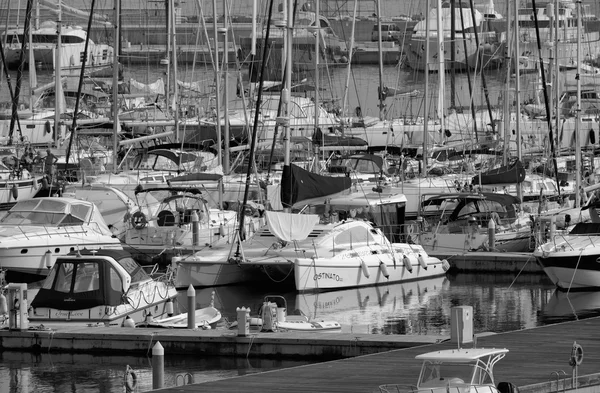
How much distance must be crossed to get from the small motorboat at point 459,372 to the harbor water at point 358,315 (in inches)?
248

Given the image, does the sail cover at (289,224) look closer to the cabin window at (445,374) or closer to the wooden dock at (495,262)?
the wooden dock at (495,262)

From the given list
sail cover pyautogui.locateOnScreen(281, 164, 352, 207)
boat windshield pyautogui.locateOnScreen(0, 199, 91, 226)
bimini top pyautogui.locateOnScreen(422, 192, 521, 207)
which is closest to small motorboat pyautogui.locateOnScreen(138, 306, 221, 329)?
sail cover pyautogui.locateOnScreen(281, 164, 352, 207)

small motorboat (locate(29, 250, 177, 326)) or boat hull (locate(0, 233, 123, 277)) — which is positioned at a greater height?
small motorboat (locate(29, 250, 177, 326))

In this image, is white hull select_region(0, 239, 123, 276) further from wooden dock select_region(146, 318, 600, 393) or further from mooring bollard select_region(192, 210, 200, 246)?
wooden dock select_region(146, 318, 600, 393)

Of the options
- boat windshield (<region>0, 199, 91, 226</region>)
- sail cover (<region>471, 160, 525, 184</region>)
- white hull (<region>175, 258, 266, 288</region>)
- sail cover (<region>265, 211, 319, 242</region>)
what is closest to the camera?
sail cover (<region>265, 211, 319, 242</region>)

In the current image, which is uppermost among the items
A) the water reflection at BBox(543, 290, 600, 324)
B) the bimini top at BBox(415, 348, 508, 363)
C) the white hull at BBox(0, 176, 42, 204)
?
the bimini top at BBox(415, 348, 508, 363)

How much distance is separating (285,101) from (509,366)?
14867 mm

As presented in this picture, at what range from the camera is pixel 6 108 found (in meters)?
66.2

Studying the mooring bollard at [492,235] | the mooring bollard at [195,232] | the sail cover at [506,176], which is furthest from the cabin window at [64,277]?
the sail cover at [506,176]

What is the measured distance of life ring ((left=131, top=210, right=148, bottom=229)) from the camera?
37.9 meters

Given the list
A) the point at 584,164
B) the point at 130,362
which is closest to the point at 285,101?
the point at 130,362

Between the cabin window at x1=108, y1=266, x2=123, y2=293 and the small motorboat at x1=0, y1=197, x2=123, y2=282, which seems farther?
the small motorboat at x1=0, y1=197, x2=123, y2=282

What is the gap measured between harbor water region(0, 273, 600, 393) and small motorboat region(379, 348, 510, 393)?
6.31 meters

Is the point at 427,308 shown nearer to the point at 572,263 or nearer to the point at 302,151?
the point at 572,263
